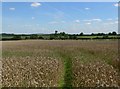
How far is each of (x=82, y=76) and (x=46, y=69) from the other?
7.81 ft

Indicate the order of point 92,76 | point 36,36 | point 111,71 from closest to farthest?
1. point 92,76
2. point 111,71
3. point 36,36

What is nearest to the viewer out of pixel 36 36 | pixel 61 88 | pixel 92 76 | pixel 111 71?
pixel 61 88

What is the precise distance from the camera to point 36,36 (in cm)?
9638

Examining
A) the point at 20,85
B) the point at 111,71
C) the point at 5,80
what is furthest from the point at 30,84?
the point at 111,71

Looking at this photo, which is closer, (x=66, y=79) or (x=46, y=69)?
(x=66, y=79)

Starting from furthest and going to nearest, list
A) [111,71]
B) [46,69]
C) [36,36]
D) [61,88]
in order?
[36,36] < [46,69] < [111,71] < [61,88]

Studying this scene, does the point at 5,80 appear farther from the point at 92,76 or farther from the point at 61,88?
the point at 92,76

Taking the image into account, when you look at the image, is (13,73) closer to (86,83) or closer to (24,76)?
(24,76)

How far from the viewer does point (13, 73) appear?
1264 cm

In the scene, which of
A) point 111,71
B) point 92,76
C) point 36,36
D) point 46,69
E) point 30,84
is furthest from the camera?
point 36,36

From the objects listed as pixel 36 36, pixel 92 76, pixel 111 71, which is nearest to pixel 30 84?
pixel 92 76

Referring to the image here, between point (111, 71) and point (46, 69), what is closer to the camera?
point (111, 71)

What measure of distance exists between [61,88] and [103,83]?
1628 millimetres

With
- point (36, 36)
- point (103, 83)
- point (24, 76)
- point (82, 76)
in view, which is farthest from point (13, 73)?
point (36, 36)
